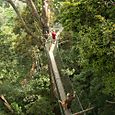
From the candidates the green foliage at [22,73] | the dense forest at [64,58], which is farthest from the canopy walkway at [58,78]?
the green foliage at [22,73]

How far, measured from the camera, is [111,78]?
4582mm

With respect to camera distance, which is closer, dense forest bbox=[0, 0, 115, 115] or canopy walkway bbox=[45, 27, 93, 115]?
dense forest bbox=[0, 0, 115, 115]

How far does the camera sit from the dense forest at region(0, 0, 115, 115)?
15.2 feet

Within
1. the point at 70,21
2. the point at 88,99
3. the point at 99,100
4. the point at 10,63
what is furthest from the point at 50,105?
the point at 70,21

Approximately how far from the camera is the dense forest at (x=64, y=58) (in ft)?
15.2

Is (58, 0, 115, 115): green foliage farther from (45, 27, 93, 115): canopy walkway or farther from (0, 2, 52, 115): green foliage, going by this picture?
(0, 2, 52, 115): green foliage

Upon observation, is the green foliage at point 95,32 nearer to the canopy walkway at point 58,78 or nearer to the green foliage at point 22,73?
the canopy walkway at point 58,78

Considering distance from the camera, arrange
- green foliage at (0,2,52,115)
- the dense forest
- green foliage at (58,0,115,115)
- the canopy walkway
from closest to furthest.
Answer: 1. green foliage at (58,0,115,115)
2. the dense forest
3. the canopy walkway
4. green foliage at (0,2,52,115)

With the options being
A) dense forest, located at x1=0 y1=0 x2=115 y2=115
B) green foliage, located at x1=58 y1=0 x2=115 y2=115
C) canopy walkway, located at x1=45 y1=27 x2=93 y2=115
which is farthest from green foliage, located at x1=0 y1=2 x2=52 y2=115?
green foliage, located at x1=58 y1=0 x2=115 y2=115

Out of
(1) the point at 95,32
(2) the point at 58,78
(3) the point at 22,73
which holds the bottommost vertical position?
(3) the point at 22,73

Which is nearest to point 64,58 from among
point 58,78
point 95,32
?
point 58,78

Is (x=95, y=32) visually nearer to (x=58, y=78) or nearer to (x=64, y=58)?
(x=58, y=78)

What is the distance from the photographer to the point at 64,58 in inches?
447

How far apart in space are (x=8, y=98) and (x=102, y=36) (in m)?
7.46
